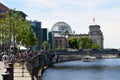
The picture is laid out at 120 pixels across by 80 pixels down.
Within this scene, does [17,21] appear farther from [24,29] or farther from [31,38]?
[31,38]

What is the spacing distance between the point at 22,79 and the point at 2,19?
50359 mm

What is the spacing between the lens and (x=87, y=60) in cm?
19862

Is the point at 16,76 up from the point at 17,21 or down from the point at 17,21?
down

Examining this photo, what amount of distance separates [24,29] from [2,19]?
9.84 meters

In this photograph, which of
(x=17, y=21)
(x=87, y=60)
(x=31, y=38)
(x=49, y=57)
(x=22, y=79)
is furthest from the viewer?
(x=87, y=60)

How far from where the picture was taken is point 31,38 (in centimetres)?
10838

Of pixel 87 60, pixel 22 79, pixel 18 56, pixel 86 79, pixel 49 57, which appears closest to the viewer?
pixel 22 79

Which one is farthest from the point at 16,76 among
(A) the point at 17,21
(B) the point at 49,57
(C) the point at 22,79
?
(B) the point at 49,57

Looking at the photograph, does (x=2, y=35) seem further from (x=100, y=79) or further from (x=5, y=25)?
(x=100, y=79)

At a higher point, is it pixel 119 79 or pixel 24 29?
pixel 24 29

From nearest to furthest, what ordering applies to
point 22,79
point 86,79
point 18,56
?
point 22,79 → point 18,56 → point 86,79

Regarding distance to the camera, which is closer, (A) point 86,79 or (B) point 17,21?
(A) point 86,79

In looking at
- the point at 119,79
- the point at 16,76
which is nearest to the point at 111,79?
the point at 119,79

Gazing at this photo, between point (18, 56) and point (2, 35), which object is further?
point (2, 35)
